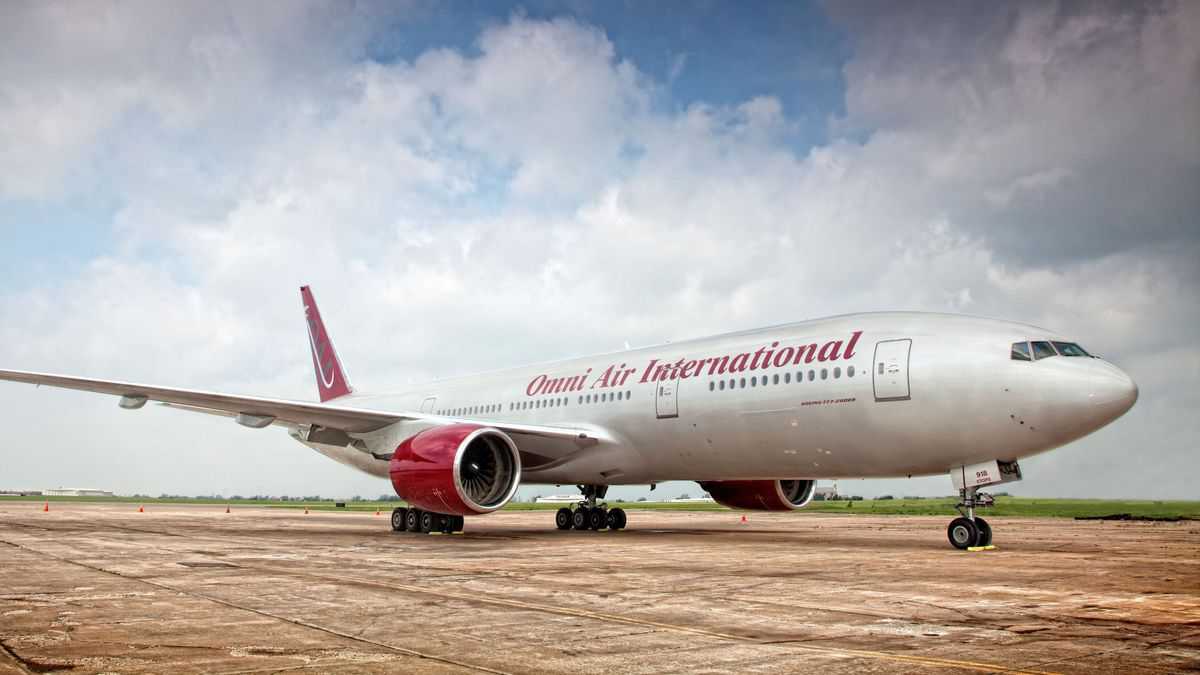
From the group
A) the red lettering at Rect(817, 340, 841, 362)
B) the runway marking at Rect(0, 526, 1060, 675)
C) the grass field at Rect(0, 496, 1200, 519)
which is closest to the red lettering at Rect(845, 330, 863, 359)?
the red lettering at Rect(817, 340, 841, 362)

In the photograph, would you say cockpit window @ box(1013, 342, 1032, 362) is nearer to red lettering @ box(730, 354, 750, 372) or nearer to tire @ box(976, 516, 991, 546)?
tire @ box(976, 516, 991, 546)

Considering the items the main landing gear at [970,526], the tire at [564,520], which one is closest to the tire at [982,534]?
the main landing gear at [970,526]

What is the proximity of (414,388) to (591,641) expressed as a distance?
69.8 feet

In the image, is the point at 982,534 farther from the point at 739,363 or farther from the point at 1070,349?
the point at 739,363

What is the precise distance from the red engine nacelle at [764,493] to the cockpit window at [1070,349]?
738 cm

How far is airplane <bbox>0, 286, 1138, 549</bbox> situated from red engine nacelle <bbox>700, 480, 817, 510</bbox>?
0.12 ft

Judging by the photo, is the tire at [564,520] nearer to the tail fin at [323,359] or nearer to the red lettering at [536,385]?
the red lettering at [536,385]

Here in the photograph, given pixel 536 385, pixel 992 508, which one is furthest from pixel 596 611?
pixel 992 508

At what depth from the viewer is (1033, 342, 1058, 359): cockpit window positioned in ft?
40.6

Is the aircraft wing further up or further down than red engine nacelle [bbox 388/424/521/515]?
further up

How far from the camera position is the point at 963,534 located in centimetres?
1275

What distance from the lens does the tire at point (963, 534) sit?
12664 mm

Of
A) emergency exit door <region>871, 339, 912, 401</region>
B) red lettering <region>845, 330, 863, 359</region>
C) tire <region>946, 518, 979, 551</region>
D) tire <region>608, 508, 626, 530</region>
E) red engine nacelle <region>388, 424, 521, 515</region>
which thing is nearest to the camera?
tire <region>946, 518, 979, 551</region>

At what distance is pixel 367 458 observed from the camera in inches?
872
